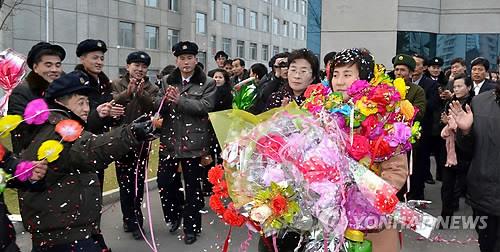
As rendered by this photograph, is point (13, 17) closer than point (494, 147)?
No

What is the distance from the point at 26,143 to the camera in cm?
343

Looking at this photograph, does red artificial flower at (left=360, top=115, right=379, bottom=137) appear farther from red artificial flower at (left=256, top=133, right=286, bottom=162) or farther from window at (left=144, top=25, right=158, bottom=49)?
window at (left=144, top=25, right=158, bottom=49)

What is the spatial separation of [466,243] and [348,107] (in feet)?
11.5

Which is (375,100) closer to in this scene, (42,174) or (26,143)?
(42,174)

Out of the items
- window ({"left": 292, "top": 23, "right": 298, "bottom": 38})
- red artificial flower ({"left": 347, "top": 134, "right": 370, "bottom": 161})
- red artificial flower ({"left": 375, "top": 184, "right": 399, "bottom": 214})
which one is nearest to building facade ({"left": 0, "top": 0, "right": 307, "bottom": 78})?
window ({"left": 292, "top": 23, "right": 298, "bottom": 38})

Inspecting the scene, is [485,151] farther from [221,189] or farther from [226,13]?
[226,13]

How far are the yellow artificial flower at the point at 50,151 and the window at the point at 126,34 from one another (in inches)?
1129

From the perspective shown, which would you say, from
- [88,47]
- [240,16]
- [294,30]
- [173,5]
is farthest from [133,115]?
[294,30]

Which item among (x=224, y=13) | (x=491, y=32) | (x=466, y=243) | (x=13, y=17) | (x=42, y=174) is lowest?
(x=466, y=243)

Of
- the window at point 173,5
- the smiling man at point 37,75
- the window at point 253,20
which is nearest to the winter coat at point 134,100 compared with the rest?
the smiling man at point 37,75

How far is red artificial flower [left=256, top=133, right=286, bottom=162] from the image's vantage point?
2.54 meters

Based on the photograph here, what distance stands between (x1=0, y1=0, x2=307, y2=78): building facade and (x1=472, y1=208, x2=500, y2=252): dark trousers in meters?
24.1

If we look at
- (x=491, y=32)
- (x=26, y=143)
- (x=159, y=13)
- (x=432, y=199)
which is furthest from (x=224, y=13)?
(x=26, y=143)

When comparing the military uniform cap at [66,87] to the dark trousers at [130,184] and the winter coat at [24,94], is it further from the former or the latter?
the dark trousers at [130,184]
